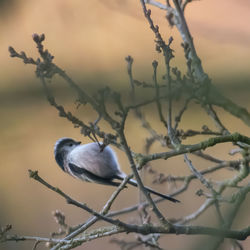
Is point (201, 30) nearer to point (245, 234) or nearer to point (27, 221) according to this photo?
point (245, 234)

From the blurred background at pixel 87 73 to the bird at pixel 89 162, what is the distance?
169 millimetres

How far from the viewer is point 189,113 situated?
0.65 metres

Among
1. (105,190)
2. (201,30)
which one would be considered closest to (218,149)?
(105,190)

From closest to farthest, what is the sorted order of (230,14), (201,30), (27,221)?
(201,30)
(230,14)
(27,221)

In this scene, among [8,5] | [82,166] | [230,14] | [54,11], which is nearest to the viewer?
[8,5]

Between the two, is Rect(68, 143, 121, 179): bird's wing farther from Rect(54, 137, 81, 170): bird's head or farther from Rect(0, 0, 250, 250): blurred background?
Rect(0, 0, 250, 250): blurred background

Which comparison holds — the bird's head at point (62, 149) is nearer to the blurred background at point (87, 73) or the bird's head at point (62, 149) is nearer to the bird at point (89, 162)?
the bird at point (89, 162)

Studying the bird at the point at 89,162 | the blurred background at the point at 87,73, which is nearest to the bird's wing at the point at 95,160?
the bird at the point at 89,162

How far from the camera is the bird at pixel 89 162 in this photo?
262 cm

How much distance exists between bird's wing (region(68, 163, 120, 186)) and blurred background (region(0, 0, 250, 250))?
20 centimetres

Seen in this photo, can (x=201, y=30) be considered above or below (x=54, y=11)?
below

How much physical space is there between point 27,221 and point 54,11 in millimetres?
1853

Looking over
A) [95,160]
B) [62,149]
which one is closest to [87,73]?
[95,160]

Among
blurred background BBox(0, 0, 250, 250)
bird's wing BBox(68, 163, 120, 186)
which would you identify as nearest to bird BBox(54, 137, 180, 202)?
bird's wing BBox(68, 163, 120, 186)
